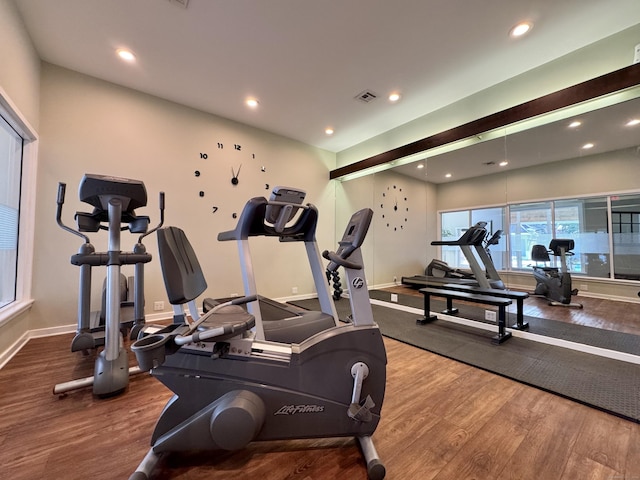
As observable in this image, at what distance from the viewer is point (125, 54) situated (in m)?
2.79

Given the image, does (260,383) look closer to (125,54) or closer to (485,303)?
(485,303)

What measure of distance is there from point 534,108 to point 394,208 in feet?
9.27

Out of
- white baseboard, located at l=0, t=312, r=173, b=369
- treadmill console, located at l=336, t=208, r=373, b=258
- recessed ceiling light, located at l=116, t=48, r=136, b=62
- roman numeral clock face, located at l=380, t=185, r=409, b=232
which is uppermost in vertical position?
recessed ceiling light, located at l=116, t=48, r=136, b=62

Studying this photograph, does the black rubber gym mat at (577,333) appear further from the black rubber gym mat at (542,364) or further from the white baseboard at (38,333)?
the white baseboard at (38,333)

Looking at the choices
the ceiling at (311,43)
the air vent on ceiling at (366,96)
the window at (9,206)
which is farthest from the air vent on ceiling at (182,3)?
the air vent on ceiling at (366,96)

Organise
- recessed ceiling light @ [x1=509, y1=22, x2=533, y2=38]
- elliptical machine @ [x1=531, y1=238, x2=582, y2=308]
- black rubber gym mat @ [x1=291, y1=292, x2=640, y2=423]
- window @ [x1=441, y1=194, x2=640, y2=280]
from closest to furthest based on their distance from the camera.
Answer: black rubber gym mat @ [x1=291, y1=292, x2=640, y2=423] < recessed ceiling light @ [x1=509, y1=22, x2=533, y2=38] < window @ [x1=441, y1=194, x2=640, y2=280] < elliptical machine @ [x1=531, y1=238, x2=582, y2=308]

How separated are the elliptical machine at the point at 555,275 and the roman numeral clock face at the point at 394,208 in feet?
7.13

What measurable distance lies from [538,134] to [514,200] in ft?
3.10

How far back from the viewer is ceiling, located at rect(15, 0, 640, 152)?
7.36ft

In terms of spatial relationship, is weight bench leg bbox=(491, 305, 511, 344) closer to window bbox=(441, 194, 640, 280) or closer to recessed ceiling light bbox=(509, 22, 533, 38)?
window bbox=(441, 194, 640, 280)

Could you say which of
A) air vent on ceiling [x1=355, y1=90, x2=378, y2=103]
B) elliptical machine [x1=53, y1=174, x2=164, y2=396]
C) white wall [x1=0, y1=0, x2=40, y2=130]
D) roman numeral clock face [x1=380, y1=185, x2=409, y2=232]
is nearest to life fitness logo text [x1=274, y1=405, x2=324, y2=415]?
elliptical machine [x1=53, y1=174, x2=164, y2=396]

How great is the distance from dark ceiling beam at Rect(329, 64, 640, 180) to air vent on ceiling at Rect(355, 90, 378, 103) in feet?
3.09

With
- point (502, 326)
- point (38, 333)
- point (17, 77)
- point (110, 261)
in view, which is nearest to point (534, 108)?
point (502, 326)

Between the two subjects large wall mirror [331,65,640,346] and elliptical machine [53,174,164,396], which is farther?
Answer: large wall mirror [331,65,640,346]
